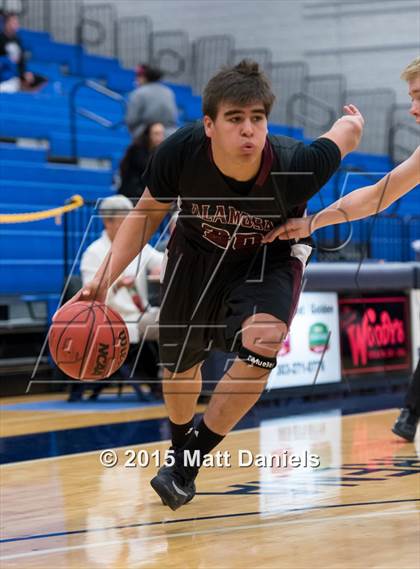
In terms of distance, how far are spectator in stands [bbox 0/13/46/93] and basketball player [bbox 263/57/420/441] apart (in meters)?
10.8

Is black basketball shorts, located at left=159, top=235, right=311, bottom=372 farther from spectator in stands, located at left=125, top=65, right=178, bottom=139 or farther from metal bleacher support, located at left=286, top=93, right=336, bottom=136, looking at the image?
metal bleacher support, located at left=286, top=93, right=336, bottom=136

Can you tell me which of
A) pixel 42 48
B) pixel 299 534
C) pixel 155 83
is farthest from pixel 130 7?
pixel 299 534

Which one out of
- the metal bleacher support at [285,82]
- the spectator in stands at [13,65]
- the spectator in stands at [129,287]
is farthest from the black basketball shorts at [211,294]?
the metal bleacher support at [285,82]

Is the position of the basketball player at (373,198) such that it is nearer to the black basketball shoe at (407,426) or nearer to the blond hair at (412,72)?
the blond hair at (412,72)

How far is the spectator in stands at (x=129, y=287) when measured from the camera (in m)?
9.08

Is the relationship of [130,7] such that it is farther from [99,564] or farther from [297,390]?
[99,564]

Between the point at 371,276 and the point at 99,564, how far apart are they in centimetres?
692

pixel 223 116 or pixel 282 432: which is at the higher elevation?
pixel 223 116

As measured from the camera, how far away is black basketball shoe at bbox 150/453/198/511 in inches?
182

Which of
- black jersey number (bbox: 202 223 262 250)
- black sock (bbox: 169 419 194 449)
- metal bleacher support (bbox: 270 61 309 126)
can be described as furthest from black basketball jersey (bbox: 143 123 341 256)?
metal bleacher support (bbox: 270 61 309 126)

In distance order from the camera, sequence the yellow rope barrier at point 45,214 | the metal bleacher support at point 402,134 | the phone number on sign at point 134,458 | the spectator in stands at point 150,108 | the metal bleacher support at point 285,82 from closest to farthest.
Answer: the phone number on sign at point 134,458
the yellow rope barrier at point 45,214
the spectator in stands at point 150,108
the metal bleacher support at point 402,134
the metal bleacher support at point 285,82

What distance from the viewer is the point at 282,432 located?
7.51 meters

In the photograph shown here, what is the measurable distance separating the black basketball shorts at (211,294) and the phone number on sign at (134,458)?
1308mm

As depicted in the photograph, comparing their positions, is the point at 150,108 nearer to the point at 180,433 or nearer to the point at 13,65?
the point at 13,65
